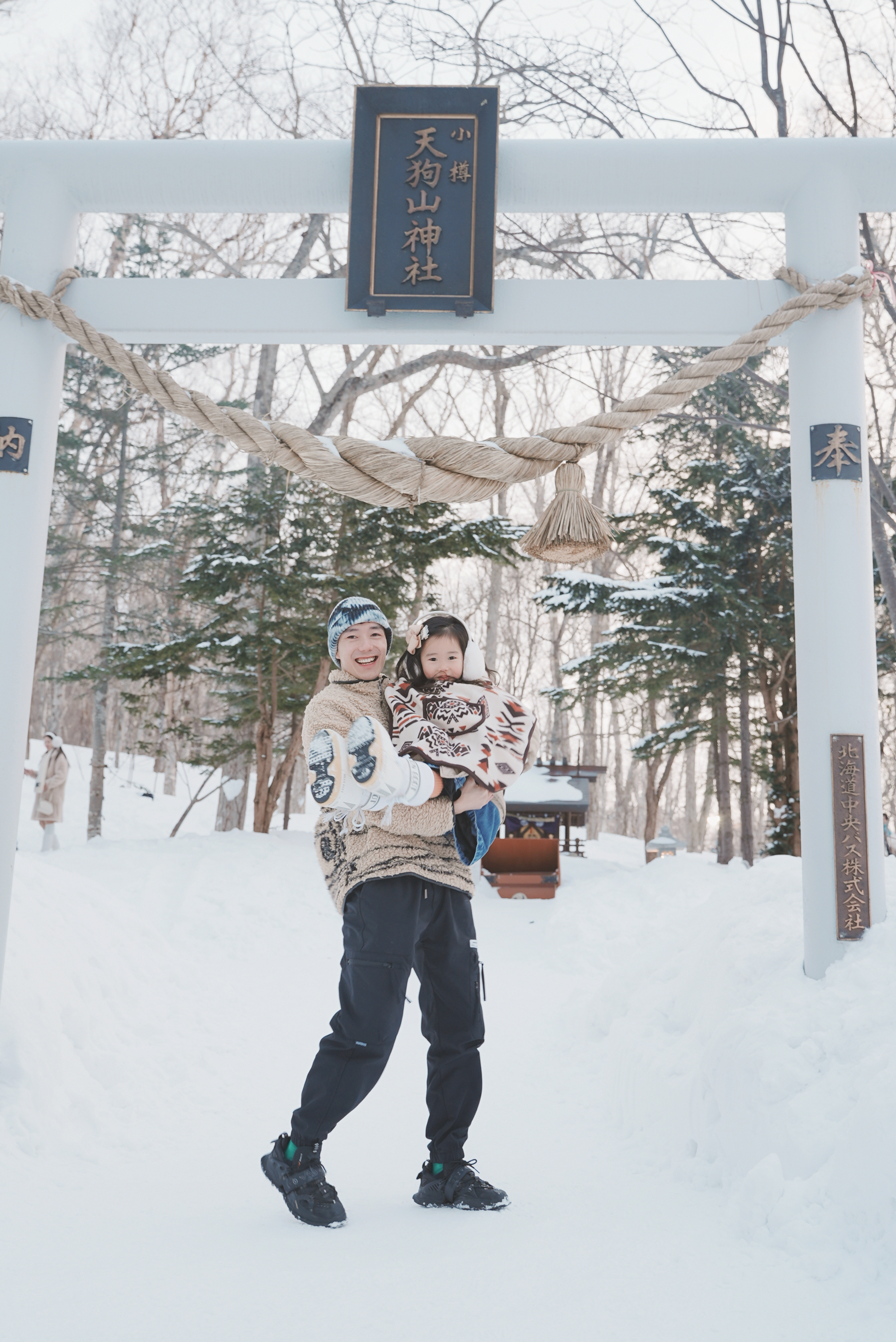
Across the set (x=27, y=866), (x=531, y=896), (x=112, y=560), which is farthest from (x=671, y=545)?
(x=27, y=866)

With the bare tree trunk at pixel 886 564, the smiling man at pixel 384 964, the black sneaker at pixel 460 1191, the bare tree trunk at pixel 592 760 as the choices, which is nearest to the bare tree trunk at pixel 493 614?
the bare tree trunk at pixel 592 760

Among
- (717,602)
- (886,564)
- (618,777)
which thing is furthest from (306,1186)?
(618,777)

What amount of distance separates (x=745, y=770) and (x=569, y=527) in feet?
30.6

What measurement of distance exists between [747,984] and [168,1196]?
1951 millimetres

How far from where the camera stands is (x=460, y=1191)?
244 centimetres

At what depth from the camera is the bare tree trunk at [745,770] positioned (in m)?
11.3

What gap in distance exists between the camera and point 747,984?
3.18m

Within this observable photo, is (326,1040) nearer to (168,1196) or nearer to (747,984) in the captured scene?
(168,1196)

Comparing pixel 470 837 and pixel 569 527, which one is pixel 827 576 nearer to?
pixel 569 527

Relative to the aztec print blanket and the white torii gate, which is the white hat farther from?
the white torii gate

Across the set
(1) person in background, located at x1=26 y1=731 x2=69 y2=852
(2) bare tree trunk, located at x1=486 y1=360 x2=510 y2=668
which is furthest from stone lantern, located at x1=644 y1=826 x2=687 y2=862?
(1) person in background, located at x1=26 y1=731 x2=69 y2=852

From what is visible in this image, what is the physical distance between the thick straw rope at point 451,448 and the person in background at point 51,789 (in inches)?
357

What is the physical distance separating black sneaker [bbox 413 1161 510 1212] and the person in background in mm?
9504

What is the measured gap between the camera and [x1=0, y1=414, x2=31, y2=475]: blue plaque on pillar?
3.21 m
